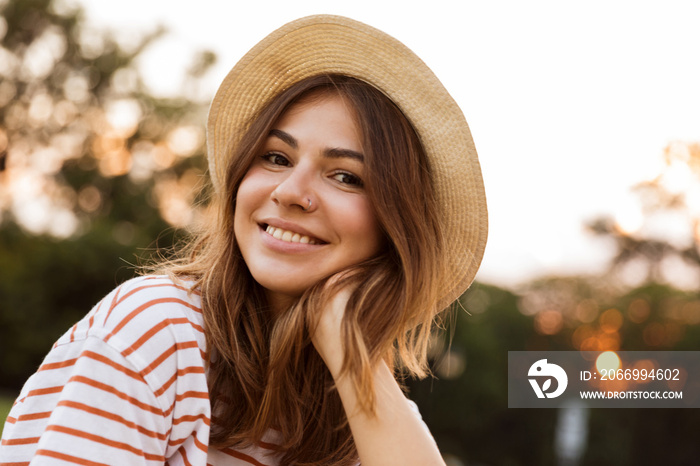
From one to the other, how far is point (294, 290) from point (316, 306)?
0.12 m

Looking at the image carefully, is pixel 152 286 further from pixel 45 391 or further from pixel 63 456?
pixel 63 456

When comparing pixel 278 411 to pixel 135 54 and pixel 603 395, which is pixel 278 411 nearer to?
pixel 603 395

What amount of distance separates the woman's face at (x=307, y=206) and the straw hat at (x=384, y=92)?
218 millimetres

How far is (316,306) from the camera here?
2.02 m

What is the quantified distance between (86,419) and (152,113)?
2510cm

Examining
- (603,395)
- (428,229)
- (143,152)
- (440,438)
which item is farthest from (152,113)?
(428,229)

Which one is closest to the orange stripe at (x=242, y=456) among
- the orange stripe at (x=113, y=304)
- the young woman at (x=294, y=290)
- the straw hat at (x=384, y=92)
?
the young woman at (x=294, y=290)

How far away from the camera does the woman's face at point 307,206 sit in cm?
207

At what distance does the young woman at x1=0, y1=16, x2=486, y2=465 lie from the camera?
5.58ft

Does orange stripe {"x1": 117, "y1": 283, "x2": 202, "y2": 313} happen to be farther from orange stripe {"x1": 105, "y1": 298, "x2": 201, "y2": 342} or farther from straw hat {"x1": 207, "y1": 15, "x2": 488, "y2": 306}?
straw hat {"x1": 207, "y1": 15, "x2": 488, "y2": 306}

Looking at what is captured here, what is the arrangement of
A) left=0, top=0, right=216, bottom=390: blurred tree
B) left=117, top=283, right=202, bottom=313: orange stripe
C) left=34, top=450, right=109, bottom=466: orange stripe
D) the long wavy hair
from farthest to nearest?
left=0, top=0, right=216, bottom=390: blurred tree, the long wavy hair, left=117, top=283, right=202, bottom=313: orange stripe, left=34, top=450, right=109, bottom=466: orange stripe

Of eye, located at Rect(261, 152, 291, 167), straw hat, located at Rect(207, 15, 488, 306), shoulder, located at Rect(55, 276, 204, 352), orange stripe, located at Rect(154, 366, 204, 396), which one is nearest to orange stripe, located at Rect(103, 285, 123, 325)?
shoulder, located at Rect(55, 276, 204, 352)

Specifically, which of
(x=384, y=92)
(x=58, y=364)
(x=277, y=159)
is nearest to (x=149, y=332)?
(x=58, y=364)

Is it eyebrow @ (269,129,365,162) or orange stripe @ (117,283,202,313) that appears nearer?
orange stripe @ (117,283,202,313)
